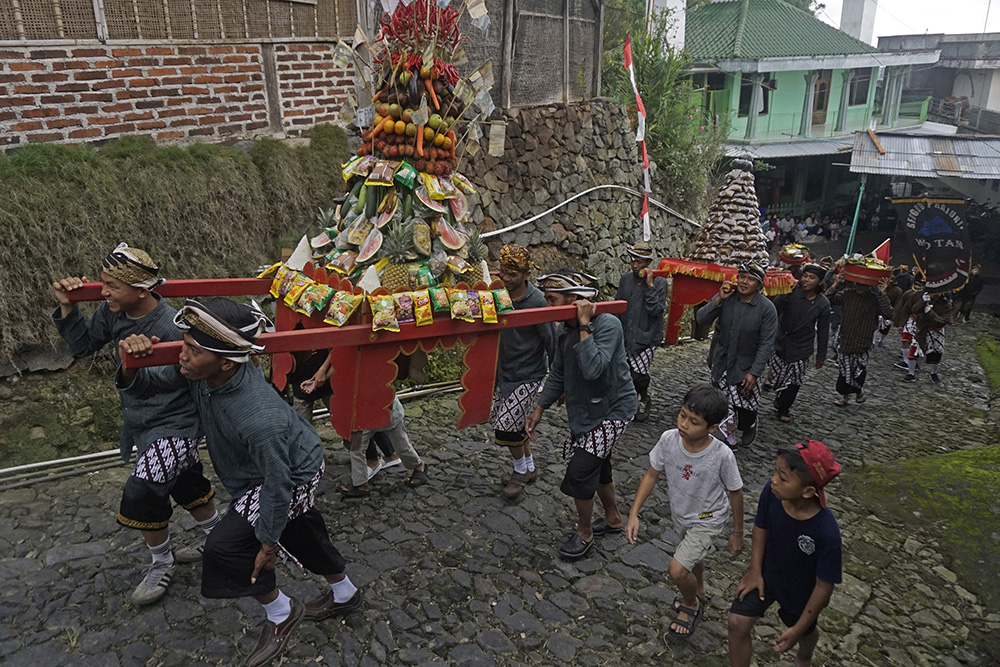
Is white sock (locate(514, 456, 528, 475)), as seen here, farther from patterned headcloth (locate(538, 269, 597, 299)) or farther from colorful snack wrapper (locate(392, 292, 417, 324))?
colorful snack wrapper (locate(392, 292, 417, 324))

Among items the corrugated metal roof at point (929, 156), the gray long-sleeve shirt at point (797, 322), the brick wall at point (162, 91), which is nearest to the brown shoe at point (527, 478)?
the gray long-sleeve shirt at point (797, 322)

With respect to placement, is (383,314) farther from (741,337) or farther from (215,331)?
(741,337)

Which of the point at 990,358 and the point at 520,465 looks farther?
A: the point at 990,358

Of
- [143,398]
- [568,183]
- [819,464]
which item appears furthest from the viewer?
[568,183]

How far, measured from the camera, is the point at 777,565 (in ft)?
10.7

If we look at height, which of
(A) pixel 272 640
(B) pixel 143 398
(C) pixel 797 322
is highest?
(B) pixel 143 398

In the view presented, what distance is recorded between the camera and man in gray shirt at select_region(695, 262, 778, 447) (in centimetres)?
600

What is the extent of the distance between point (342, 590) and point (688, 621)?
2000mm

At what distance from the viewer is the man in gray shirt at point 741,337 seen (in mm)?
6000

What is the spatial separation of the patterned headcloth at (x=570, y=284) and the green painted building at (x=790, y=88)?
17990 mm

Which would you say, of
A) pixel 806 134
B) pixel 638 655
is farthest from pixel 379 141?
pixel 806 134

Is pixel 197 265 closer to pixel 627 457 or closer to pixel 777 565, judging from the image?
pixel 627 457

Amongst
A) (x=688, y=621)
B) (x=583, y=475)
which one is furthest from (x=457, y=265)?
(x=688, y=621)

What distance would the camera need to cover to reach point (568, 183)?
11250 millimetres
